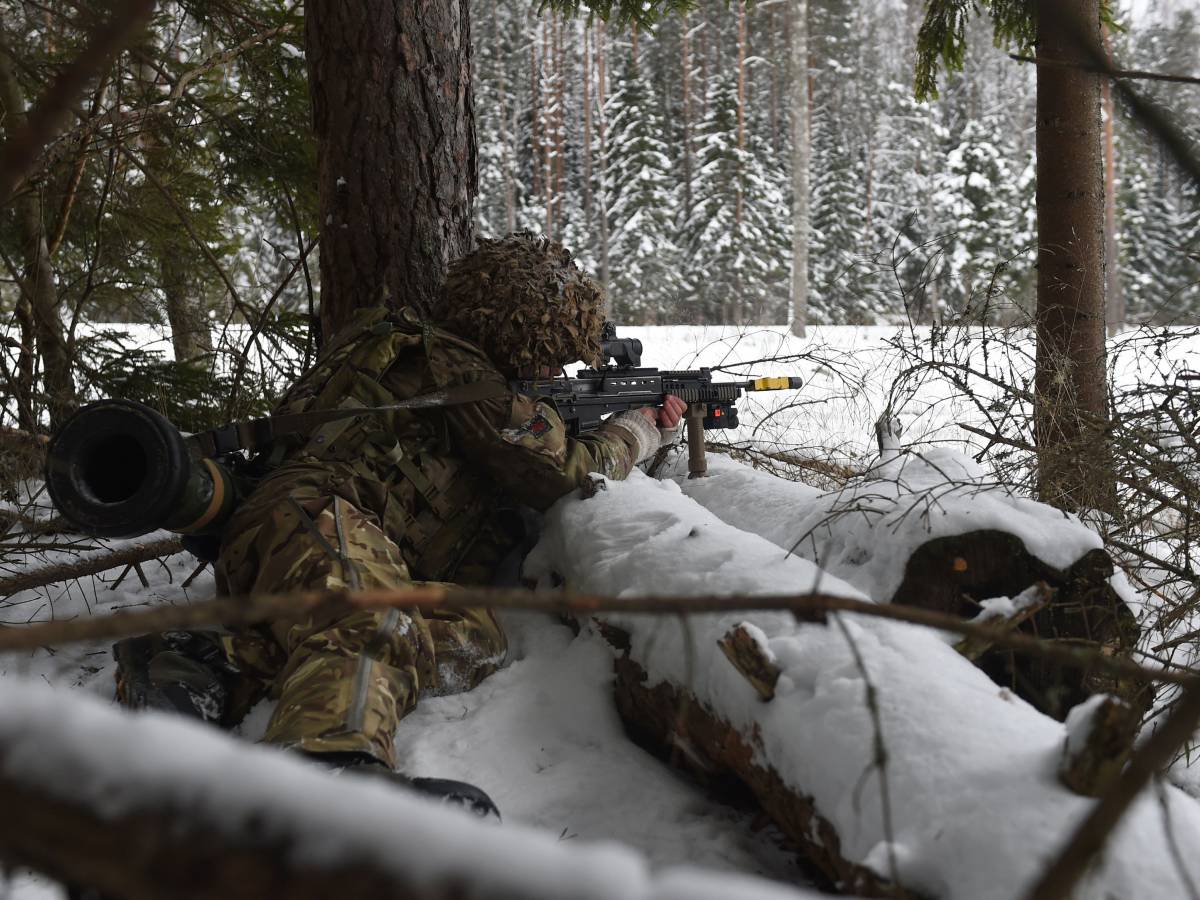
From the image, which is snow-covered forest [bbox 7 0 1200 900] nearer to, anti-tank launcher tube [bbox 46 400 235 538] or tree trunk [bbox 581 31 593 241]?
anti-tank launcher tube [bbox 46 400 235 538]

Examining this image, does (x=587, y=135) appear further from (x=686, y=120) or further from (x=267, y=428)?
(x=267, y=428)

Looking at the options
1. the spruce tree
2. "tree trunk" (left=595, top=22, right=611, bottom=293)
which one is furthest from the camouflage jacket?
"tree trunk" (left=595, top=22, right=611, bottom=293)

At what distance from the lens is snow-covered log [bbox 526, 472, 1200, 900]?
1.19m

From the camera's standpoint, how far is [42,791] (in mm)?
515

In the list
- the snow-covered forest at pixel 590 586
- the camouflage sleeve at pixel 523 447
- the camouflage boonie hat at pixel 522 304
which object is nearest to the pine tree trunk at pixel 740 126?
the snow-covered forest at pixel 590 586

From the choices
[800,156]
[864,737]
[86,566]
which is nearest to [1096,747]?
[864,737]

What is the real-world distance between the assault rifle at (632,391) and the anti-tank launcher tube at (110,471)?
1.33 meters

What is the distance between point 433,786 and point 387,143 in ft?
9.66

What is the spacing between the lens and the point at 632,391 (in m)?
3.81

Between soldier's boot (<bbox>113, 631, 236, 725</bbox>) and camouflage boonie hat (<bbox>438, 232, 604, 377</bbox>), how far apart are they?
145cm

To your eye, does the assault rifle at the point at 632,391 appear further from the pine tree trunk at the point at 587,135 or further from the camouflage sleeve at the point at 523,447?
the pine tree trunk at the point at 587,135

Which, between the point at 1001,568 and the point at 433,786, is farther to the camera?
the point at 1001,568

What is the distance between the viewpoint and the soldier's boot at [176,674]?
2244 mm

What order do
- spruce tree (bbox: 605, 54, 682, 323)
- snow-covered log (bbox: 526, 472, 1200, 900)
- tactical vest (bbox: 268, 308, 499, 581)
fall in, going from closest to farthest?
snow-covered log (bbox: 526, 472, 1200, 900) → tactical vest (bbox: 268, 308, 499, 581) → spruce tree (bbox: 605, 54, 682, 323)
